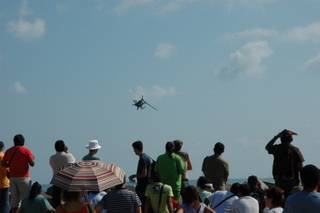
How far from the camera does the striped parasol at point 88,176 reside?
26.7ft

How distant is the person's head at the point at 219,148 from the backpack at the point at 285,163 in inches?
53.8

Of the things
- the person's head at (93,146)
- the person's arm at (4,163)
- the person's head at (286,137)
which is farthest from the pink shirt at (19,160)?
the person's head at (286,137)

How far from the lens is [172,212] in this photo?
11.0 metres

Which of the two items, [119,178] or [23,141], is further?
[23,141]

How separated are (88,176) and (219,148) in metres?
5.02

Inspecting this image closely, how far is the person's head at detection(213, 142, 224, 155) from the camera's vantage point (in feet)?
42.3

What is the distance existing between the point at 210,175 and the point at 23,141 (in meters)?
3.96

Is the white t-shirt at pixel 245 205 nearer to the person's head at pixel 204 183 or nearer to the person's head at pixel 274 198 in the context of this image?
the person's head at pixel 274 198

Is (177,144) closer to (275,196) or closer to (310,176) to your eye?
(275,196)

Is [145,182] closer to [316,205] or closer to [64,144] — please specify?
[64,144]

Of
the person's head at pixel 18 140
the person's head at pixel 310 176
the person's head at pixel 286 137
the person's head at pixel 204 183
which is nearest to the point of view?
the person's head at pixel 310 176

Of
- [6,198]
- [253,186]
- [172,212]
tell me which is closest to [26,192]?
[6,198]

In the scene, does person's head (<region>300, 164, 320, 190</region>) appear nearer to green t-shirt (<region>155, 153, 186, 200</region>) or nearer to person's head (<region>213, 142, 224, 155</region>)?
green t-shirt (<region>155, 153, 186, 200</region>)

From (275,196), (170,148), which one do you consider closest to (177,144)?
(170,148)
